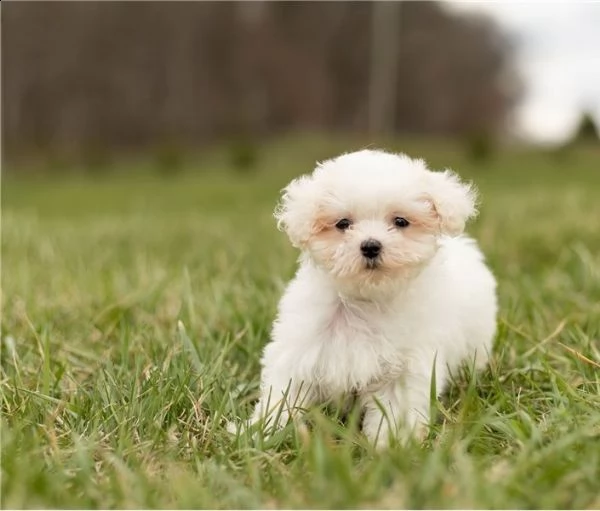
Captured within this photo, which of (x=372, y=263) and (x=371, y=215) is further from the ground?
(x=371, y=215)

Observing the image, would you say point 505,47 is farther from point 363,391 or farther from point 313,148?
point 363,391

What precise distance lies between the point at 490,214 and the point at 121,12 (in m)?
21.5

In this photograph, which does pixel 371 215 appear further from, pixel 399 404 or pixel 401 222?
pixel 399 404

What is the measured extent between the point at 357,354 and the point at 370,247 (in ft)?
1.31

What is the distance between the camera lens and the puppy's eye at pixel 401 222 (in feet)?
9.23

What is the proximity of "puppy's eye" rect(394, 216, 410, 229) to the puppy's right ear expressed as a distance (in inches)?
11.6

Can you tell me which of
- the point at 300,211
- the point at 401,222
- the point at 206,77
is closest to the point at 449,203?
the point at 401,222

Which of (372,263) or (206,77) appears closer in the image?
(372,263)

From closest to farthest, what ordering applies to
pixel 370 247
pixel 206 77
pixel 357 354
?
pixel 370 247, pixel 357 354, pixel 206 77

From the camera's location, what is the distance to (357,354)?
9.20 feet

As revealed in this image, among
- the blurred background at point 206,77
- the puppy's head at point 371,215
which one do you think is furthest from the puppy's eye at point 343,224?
the blurred background at point 206,77

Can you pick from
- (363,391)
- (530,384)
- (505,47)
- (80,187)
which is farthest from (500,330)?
(505,47)

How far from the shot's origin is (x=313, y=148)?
26047 mm

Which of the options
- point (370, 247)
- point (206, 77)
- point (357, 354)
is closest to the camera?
point (370, 247)
